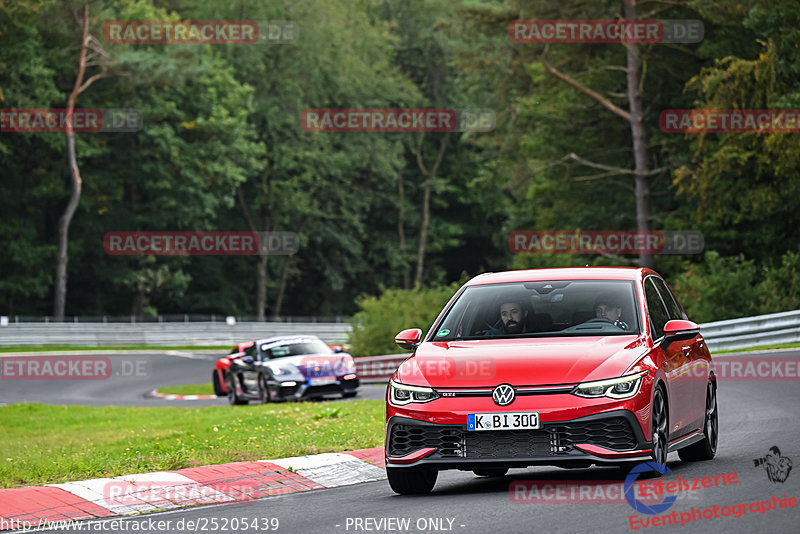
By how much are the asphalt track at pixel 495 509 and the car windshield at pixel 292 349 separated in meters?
16.2

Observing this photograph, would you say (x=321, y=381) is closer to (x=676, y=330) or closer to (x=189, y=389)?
(x=189, y=389)

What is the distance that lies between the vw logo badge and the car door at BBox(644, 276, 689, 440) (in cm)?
150

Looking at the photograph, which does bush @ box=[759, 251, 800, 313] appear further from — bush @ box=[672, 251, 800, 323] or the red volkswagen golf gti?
the red volkswagen golf gti

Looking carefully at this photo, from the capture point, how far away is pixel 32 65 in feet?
196

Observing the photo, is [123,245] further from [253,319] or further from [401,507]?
[401,507]

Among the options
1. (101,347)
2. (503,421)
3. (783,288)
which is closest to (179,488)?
(503,421)

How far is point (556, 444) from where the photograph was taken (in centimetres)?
883

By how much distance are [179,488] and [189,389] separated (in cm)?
2717

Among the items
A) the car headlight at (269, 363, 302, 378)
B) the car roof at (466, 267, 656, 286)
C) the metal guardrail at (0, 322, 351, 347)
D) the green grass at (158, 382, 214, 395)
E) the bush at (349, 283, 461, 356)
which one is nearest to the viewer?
the car roof at (466, 267, 656, 286)

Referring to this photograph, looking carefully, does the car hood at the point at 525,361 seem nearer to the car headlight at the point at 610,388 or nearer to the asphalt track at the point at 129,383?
the car headlight at the point at 610,388

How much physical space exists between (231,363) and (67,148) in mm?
38752

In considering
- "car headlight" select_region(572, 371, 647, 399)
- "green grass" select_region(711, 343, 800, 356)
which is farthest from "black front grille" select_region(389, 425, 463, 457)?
"green grass" select_region(711, 343, 800, 356)

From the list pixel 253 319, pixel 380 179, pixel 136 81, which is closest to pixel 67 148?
pixel 136 81

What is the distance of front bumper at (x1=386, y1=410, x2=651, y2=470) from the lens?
882 centimetres
